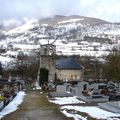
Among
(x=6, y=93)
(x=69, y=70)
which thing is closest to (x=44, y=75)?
(x=69, y=70)

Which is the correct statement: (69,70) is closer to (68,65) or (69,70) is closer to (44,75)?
(68,65)

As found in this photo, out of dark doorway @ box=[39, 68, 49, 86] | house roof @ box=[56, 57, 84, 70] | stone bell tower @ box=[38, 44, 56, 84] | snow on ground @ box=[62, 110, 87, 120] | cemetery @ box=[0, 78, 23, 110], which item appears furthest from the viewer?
house roof @ box=[56, 57, 84, 70]

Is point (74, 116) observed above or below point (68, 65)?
below

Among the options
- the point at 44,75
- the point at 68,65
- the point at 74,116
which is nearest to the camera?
the point at 74,116

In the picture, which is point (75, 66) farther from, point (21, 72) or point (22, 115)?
point (22, 115)

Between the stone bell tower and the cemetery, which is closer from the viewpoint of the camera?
the cemetery

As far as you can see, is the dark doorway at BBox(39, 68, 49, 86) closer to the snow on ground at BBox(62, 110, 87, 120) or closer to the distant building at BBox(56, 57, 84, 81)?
the distant building at BBox(56, 57, 84, 81)

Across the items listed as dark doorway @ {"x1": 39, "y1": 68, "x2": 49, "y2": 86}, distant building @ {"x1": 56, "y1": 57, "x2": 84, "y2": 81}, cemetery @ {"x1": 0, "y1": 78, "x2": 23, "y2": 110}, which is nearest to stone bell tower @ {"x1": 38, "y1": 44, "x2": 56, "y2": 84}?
dark doorway @ {"x1": 39, "y1": 68, "x2": 49, "y2": 86}

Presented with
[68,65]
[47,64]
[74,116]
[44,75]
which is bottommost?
[74,116]

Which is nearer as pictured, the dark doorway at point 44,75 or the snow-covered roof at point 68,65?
the dark doorway at point 44,75

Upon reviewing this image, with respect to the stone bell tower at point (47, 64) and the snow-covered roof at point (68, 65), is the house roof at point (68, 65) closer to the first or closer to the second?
the snow-covered roof at point (68, 65)

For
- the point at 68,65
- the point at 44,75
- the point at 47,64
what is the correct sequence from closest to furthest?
the point at 44,75, the point at 47,64, the point at 68,65

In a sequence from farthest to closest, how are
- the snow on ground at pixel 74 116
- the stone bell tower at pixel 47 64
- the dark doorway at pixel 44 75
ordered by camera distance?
the stone bell tower at pixel 47 64, the dark doorway at pixel 44 75, the snow on ground at pixel 74 116

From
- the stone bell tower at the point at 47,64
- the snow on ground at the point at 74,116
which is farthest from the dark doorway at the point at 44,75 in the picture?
the snow on ground at the point at 74,116
